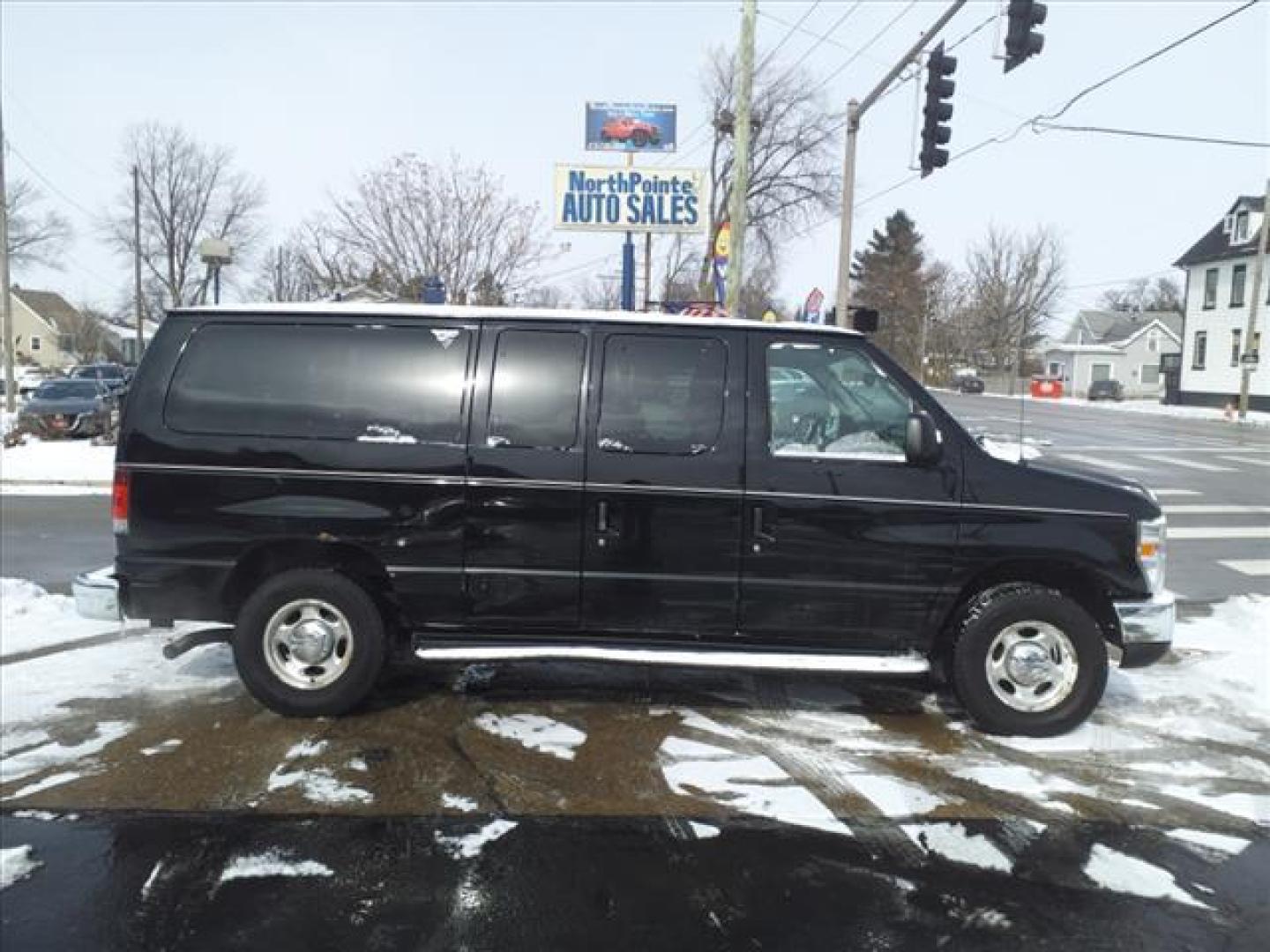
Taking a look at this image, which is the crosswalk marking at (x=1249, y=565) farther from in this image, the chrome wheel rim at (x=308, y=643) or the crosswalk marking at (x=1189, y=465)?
the crosswalk marking at (x=1189, y=465)

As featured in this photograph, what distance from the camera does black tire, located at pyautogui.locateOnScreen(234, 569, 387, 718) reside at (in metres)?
4.73

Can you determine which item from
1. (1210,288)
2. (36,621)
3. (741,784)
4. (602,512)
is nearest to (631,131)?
(36,621)

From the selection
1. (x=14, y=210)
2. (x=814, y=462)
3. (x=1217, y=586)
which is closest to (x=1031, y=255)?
(x=14, y=210)

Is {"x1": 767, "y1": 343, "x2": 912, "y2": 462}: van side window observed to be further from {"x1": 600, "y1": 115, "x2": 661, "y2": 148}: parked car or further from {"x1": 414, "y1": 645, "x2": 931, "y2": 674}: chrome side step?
{"x1": 600, "y1": 115, "x2": 661, "y2": 148}: parked car

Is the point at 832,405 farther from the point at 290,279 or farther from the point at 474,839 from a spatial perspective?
the point at 290,279

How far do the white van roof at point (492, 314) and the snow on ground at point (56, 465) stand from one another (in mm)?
9925

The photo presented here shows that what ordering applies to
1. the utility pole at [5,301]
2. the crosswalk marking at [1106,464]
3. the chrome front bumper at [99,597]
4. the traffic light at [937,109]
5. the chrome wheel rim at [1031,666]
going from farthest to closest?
the utility pole at [5,301]
the crosswalk marking at [1106,464]
the traffic light at [937,109]
the chrome front bumper at [99,597]
the chrome wheel rim at [1031,666]

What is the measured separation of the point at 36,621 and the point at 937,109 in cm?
1396

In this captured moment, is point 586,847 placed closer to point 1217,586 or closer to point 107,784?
point 107,784

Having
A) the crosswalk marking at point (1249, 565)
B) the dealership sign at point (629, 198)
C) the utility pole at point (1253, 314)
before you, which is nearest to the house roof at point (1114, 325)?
the utility pole at point (1253, 314)

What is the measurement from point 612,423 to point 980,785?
231 centimetres

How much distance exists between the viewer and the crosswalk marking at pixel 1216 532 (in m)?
11.1

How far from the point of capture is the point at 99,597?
483cm

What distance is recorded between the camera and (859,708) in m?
5.12
